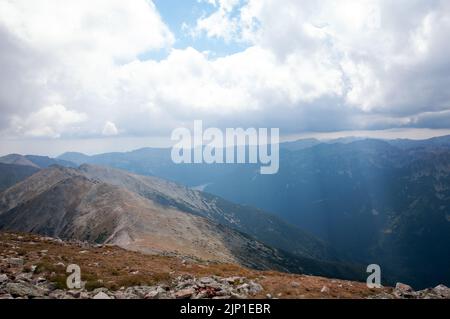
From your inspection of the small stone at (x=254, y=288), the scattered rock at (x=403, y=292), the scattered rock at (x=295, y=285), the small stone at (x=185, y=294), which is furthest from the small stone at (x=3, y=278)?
the scattered rock at (x=403, y=292)

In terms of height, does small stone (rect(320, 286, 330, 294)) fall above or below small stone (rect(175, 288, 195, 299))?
below

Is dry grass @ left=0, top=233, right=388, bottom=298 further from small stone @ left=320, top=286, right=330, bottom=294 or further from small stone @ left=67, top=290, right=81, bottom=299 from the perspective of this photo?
small stone @ left=67, top=290, right=81, bottom=299

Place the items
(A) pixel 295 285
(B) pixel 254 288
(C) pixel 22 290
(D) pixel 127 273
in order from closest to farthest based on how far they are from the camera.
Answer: (C) pixel 22 290 < (B) pixel 254 288 < (A) pixel 295 285 < (D) pixel 127 273

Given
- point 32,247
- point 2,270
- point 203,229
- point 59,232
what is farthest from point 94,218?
point 2,270

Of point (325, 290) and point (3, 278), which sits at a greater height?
point (3, 278)

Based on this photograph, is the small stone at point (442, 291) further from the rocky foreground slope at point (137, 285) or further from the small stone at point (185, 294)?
the small stone at point (185, 294)

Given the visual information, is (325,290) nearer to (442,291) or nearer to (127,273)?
(442,291)

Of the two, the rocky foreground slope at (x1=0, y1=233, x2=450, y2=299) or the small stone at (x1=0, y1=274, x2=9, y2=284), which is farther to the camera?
Result: the small stone at (x1=0, y1=274, x2=9, y2=284)

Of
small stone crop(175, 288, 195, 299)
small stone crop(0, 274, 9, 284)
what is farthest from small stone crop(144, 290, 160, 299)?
small stone crop(0, 274, 9, 284)

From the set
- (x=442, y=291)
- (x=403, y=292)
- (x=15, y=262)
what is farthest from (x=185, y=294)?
(x=442, y=291)
